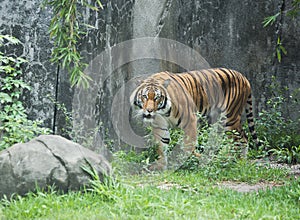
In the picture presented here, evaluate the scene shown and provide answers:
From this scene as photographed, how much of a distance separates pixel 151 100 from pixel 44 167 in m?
2.49

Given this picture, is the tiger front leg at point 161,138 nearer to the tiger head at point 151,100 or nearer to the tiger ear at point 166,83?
the tiger head at point 151,100

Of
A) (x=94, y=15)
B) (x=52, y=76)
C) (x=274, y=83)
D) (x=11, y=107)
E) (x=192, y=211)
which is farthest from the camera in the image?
(x=274, y=83)

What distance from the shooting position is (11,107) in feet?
19.4

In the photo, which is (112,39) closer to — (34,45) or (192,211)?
(34,45)

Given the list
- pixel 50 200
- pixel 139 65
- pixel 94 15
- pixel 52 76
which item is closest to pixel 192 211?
pixel 50 200

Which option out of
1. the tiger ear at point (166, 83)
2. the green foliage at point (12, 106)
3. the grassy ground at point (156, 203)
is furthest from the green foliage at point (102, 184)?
the tiger ear at point (166, 83)

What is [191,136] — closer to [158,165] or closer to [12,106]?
[158,165]

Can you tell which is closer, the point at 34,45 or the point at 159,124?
the point at 34,45

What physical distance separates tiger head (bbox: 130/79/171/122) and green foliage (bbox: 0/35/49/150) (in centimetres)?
128

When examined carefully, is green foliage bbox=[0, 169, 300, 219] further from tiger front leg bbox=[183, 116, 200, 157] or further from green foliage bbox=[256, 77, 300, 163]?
green foliage bbox=[256, 77, 300, 163]

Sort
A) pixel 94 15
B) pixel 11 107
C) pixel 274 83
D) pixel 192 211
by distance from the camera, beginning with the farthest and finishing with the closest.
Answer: pixel 274 83 < pixel 94 15 < pixel 11 107 < pixel 192 211

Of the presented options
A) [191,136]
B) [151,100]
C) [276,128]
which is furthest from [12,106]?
[276,128]

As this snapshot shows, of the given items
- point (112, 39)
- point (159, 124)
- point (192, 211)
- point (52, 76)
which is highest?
point (112, 39)

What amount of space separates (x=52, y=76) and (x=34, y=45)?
423mm
